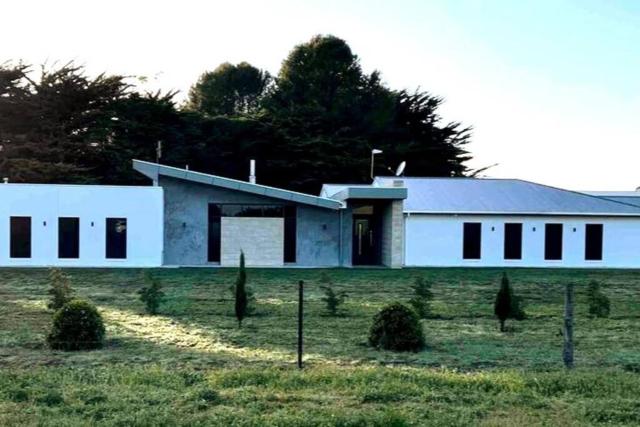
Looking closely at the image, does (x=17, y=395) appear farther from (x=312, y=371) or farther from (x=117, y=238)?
(x=117, y=238)

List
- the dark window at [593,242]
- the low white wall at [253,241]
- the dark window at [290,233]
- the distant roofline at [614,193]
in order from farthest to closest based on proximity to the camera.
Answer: the distant roofline at [614,193] → the dark window at [593,242] → the dark window at [290,233] → the low white wall at [253,241]

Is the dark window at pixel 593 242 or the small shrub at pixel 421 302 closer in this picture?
the small shrub at pixel 421 302

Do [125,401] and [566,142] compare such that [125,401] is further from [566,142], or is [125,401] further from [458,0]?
[566,142]

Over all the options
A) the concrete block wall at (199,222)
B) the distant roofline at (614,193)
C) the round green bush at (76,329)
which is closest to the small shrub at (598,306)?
the round green bush at (76,329)

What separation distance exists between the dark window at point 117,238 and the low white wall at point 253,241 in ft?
11.6

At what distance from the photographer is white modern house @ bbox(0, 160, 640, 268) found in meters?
24.1

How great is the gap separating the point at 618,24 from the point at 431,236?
38.3ft

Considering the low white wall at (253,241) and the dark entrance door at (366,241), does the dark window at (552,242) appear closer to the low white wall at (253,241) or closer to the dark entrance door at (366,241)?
the dark entrance door at (366,241)

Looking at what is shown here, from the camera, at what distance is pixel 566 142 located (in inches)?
1248

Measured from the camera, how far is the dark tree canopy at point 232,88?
54.0 metres

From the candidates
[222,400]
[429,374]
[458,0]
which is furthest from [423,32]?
[222,400]

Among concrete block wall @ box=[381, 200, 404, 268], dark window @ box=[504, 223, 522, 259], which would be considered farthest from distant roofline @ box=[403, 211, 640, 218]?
dark window @ box=[504, 223, 522, 259]

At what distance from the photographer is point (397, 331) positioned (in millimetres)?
8719

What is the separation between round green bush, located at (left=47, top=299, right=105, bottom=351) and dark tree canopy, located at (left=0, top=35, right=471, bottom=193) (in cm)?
2906
